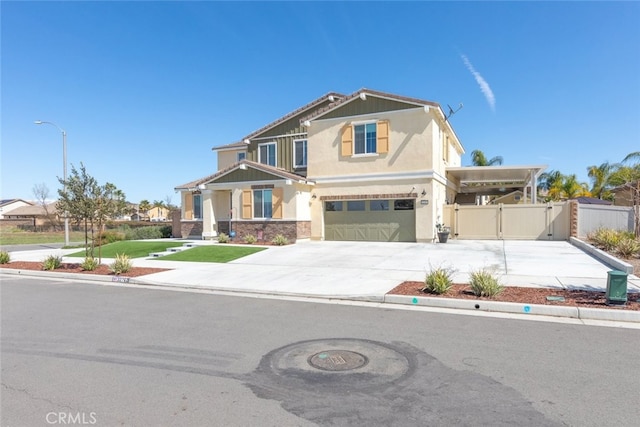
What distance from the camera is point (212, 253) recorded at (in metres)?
17.2

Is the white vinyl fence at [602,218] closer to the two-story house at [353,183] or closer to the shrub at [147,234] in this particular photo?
the two-story house at [353,183]

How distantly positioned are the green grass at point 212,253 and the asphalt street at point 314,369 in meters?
8.05

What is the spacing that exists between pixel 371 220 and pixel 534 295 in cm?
1273

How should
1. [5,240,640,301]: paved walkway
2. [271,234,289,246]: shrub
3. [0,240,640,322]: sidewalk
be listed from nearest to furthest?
[0,240,640,322]: sidewalk
[5,240,640,301]: paved walkway
[271,234,289,246]: shrub

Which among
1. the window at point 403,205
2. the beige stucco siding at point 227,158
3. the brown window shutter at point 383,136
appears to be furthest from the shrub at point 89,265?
the beige stucco siding at point 227,158

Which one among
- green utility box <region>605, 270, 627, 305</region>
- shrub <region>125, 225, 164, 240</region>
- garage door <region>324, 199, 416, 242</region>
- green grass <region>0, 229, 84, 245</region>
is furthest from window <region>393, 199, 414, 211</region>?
green grass <region>0, 229, 84, 245</region>

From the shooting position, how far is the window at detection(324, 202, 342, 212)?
862 inches

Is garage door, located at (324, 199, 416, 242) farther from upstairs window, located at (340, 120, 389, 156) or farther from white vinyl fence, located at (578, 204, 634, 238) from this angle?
white vinyl fence, located at (578, 204, 634, 238)

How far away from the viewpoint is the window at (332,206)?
862 inches

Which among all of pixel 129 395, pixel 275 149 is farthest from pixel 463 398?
pixel 275 149

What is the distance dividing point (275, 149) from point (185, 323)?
758 inches

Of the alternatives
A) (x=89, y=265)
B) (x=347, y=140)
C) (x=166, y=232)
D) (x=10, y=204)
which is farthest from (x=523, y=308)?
(x=10, y=204)

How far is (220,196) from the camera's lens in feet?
77.7

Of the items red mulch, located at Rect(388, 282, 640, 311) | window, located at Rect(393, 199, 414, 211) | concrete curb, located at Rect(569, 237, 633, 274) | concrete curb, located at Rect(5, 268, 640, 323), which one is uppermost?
window, located at Rect(393, 199, 414, 211)
